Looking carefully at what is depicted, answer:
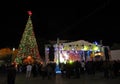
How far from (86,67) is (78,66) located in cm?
304

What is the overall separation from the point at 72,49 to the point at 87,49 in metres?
1.73

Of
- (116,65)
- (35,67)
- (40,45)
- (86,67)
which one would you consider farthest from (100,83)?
(40,45)

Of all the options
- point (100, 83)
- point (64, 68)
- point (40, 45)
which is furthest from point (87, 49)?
point (40, 45)

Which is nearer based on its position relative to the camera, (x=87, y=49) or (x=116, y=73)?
(x=116, y=73)

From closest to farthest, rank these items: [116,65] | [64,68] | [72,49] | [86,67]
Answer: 1. [116,65]
2. [64,68]
3. [86,67]
4. [72,49]

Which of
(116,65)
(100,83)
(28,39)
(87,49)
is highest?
(28,39)

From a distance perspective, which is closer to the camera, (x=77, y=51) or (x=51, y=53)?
(x=51, y=53)

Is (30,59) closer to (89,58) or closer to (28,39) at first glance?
(28,39)

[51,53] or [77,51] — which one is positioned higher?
[77,51]

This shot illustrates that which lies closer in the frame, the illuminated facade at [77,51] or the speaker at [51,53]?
the illuminated facade at [77,51]

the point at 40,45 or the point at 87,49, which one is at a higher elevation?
the point at 40,45

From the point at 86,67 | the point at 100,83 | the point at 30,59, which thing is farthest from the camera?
the point at 30,59

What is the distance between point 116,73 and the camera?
Result: 72.8 feet

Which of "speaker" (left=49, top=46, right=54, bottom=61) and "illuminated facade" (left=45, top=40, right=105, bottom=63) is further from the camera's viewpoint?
"speaker" (left=49, top=46, right=54, bottom=61)
